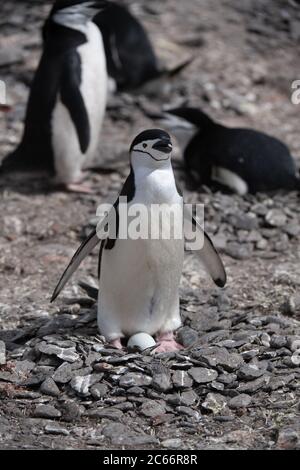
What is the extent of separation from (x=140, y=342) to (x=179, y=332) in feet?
0.85

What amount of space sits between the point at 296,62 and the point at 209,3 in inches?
55.8

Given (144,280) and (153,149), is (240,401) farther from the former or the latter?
(153,149)

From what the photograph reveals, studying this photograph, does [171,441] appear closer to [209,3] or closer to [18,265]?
[18,265]

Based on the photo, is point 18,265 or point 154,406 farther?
point 18,265

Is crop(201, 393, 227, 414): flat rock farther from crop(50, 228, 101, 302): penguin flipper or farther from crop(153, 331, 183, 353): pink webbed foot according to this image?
crop(50, 228, 101, 302): penguin flipper

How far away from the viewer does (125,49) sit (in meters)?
8.61

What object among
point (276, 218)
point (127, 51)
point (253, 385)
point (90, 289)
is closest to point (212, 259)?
point (90, 289)

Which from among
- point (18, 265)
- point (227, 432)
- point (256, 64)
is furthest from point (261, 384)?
point (256, 64)

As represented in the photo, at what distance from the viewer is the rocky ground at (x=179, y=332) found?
3.92 meters

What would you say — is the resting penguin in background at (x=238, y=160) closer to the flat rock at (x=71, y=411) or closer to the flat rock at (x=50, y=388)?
the flat rock at (x=50, y=388)

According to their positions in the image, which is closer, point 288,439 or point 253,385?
point 288,439

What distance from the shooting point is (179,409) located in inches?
157

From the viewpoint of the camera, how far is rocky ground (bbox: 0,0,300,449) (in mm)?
3924

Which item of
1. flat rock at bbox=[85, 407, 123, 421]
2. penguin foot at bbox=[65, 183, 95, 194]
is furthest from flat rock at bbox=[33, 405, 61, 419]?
penguin foot at bbox=[65, 183, 95, 194]
